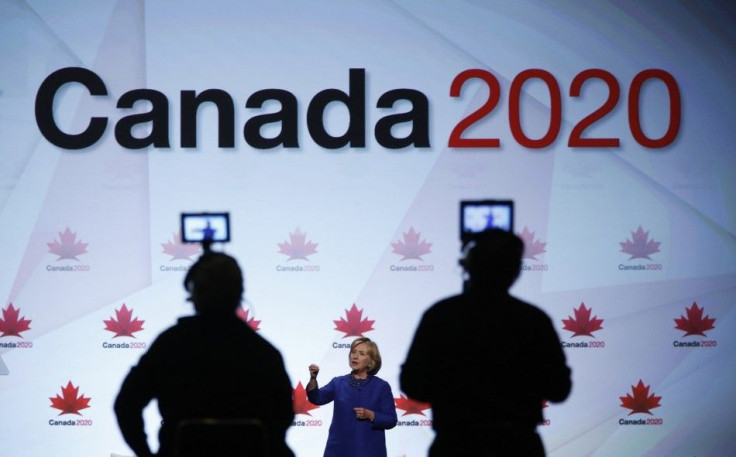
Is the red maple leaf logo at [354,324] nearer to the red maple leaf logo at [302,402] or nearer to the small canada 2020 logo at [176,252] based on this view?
the red maple leaf logo at [302,402]

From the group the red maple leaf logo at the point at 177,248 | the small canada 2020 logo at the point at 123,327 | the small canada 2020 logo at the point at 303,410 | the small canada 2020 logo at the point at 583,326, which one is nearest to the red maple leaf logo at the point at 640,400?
the small canada 2020 logo at the point at 583,326

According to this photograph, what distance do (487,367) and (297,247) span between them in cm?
281

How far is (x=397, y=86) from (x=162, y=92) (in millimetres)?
1293

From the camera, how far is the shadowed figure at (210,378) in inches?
92.8

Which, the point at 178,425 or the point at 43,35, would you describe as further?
the point at 43,35

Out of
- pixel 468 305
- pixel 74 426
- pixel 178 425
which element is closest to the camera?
pixel 178 425

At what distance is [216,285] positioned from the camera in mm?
2432

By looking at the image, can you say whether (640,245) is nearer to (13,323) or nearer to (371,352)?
(371,352)

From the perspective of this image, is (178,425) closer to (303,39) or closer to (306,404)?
(306,404)

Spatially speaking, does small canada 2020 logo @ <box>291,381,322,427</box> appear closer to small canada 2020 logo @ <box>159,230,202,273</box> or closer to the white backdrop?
the white backdrop

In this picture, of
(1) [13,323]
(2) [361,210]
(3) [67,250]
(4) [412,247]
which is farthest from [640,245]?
(1) [13,323]

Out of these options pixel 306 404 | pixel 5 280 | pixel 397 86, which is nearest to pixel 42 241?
pixel 5 280

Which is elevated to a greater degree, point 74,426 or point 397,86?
point 397,86

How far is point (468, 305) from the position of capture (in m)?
2.55
